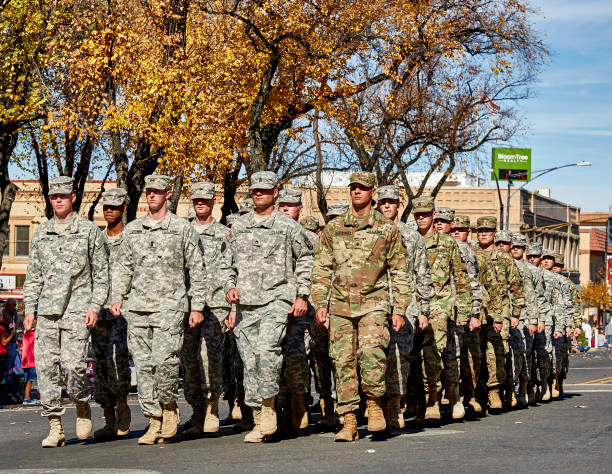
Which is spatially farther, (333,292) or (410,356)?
(410,356)

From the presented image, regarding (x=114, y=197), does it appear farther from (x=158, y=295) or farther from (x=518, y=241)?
(x=518, y=241)

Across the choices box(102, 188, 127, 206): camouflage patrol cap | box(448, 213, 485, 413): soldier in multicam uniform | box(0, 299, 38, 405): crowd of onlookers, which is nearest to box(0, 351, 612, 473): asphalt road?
box(448, 213, 485, 413): soldier in multicam uniform

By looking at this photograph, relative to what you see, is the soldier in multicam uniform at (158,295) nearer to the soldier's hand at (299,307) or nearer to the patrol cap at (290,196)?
the soldier's hand at (299,307)

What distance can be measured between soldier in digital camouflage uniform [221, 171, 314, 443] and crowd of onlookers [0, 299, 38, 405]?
354 inches

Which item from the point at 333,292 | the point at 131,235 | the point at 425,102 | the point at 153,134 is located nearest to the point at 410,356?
the point at 333,292

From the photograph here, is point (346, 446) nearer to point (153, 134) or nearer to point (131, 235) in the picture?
point (131, 235)

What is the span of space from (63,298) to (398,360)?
328 centimetres

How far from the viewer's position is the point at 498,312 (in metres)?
14.2

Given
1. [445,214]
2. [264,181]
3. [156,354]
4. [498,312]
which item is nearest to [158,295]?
[156,354]

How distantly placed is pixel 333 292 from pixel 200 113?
1484 cm

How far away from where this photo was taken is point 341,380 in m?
10.0

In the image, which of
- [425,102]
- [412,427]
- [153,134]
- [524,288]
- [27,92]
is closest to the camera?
[412,427]

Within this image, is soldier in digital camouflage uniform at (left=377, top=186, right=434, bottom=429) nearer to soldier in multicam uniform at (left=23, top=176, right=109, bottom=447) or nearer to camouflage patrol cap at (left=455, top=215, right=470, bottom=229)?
camouflage patrol cap at (left=455, top=215, right=470, bottom=229)

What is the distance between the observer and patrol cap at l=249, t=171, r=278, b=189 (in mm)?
10508
